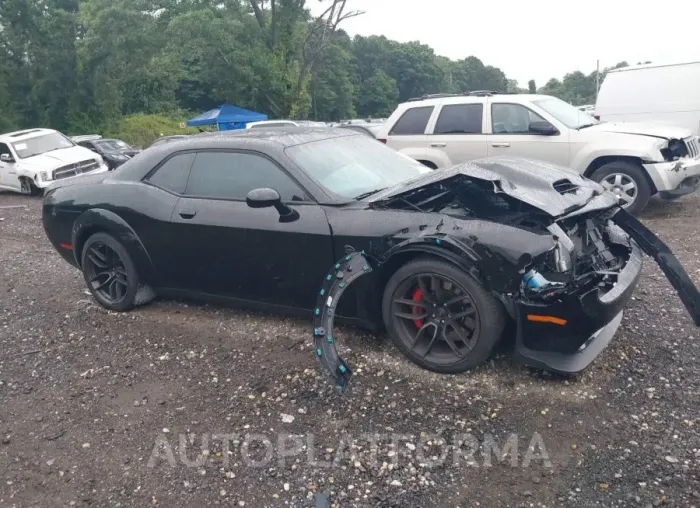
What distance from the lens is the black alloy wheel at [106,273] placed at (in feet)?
16.9

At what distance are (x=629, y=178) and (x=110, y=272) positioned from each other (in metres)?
6.36

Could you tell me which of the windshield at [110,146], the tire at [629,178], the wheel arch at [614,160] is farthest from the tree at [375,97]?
the tire at [629,178]

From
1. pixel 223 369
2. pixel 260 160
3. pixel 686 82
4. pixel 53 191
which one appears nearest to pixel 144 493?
pixel 223 369

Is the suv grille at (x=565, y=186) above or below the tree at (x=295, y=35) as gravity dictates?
below

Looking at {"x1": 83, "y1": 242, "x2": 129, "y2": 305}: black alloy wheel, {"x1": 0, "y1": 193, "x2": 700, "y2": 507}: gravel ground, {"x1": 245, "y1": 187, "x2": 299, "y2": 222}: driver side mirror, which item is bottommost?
{"x1": 0, "y1": 193, "x2": 700, "y2": 507}: gravel ground

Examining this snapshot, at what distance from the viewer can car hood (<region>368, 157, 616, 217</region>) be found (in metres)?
3.57

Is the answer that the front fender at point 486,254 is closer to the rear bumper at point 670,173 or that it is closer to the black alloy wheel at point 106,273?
the black alloy wheel at point 106,273

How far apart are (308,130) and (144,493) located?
10.1 ft

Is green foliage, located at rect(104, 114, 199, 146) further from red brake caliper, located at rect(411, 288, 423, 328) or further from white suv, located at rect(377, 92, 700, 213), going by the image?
red brake caliper, located at rect(411, 288, 423, 328)

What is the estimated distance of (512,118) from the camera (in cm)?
848

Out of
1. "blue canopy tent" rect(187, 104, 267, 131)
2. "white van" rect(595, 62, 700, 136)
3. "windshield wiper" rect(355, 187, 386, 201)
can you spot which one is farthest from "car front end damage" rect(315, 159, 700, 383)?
"blue canopy tent" rect(187, 104, 267, 131)

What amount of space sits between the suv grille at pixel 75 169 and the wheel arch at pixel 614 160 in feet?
36.3

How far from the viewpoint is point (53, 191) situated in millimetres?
5566

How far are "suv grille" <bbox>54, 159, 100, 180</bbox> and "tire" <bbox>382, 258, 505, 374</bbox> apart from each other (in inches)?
474
